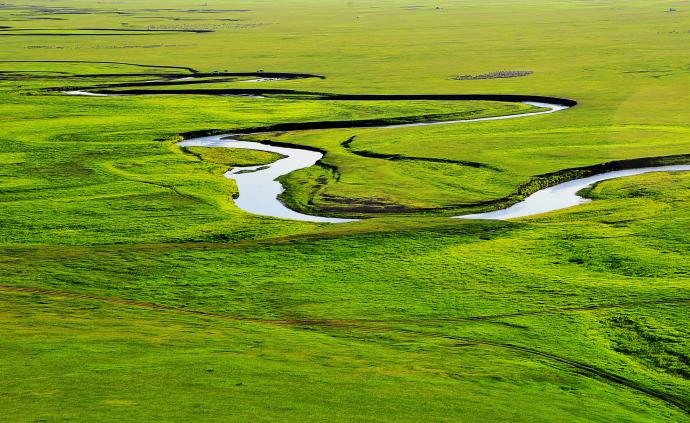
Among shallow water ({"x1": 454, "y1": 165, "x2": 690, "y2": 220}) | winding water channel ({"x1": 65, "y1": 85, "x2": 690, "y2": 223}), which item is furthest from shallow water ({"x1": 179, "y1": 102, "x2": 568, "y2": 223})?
shallow water ({"x1": 454, "y1": 165, "x2": 690, "y2": 220})

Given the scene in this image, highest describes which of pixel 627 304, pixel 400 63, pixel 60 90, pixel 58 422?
pixel 400 63

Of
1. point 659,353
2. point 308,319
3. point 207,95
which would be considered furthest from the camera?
point 207,95

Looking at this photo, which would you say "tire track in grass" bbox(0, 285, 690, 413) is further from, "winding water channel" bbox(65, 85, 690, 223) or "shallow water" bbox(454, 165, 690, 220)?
"shallow water" bbox(454, 165, 690, 220)

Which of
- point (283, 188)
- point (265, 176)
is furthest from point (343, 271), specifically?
point (265, 176)

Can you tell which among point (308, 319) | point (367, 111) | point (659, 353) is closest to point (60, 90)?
point (367, 111)

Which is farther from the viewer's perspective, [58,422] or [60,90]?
[60,90]

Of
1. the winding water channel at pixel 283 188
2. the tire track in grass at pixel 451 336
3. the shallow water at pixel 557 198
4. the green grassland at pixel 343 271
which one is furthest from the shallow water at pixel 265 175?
the tire track in grass at pixel 451 336

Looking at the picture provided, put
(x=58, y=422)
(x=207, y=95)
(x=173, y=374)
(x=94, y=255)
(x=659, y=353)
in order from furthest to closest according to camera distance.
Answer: (x=207, y=95), (x=94, y=255), (x=659, y=353), (x=173, y=374), (x=58, y=422)

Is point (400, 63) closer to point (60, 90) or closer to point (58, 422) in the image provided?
point (60, 90)

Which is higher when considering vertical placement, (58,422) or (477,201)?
(477,201)
